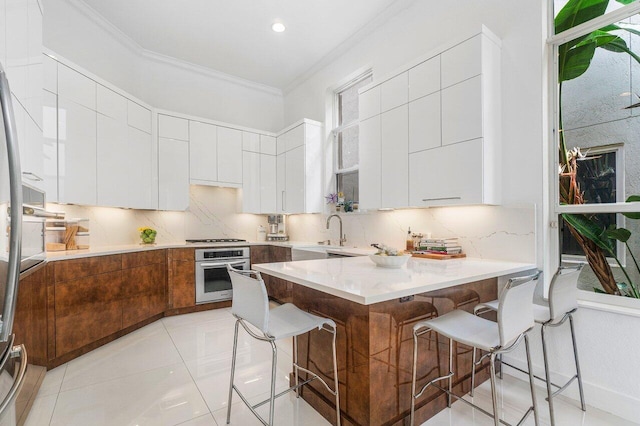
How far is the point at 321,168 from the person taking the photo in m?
4.48

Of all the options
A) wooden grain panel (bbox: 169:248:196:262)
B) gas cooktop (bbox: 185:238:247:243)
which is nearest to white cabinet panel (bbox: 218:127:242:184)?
gas cooktop (bbox: 185:238:247:243)

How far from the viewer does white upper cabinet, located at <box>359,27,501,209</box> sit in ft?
7.88

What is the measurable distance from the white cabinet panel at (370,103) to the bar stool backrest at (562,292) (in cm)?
214

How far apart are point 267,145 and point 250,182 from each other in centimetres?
67

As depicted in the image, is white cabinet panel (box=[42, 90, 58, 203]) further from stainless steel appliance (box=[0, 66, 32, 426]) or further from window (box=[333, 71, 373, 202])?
window (box=[333, 71, 373, 202])

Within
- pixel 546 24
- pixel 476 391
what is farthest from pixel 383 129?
pixel 476 391

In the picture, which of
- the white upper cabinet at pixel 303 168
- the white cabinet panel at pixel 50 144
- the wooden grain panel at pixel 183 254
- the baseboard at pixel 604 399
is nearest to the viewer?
the baseboard at pixel 604 399

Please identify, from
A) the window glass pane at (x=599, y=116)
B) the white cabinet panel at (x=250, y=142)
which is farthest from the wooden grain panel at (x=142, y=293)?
the window glass pane at (x=599, y=116)

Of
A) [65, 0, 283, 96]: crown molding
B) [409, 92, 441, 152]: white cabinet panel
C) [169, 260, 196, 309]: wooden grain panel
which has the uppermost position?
[65, 0, 283, 96]: crown molding

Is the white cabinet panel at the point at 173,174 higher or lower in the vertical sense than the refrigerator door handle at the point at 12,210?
higher

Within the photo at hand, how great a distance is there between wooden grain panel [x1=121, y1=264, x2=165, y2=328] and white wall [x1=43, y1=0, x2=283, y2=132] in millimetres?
2288

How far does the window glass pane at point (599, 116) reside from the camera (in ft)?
6.68

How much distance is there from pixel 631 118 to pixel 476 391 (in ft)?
6.94

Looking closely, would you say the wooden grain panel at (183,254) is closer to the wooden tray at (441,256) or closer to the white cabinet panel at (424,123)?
the wooden tray at (441,256)
